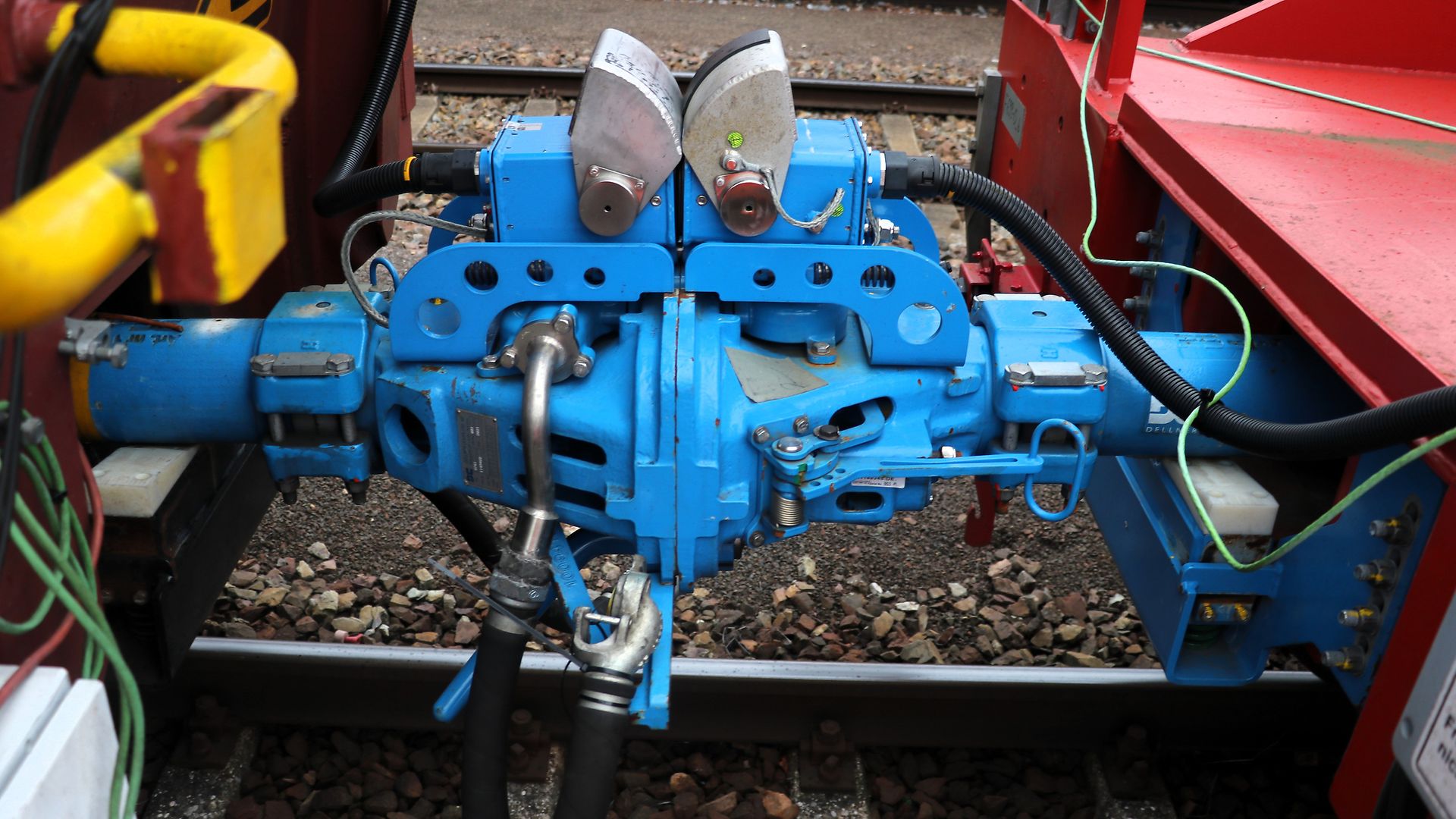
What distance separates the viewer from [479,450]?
1.73 metres

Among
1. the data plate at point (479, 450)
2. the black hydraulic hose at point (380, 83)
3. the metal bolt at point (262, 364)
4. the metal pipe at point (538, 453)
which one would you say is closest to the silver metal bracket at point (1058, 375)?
the metal pipe at point (538, 453)

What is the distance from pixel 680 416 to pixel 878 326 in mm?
376

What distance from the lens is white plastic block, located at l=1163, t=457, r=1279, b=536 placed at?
173 centimetres

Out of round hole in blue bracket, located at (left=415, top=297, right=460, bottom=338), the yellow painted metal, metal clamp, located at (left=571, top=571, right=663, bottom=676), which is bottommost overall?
metal clamp, located at (left=571, top=571, right=663, bottom=676)

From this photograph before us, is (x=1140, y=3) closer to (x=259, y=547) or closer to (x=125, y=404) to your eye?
(x=125, y=404)

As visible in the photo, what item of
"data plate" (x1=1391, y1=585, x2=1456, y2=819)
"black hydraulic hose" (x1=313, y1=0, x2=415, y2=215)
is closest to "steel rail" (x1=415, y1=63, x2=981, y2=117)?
"black hydraulic hose" (x1=313, y1=0, x2=415, y2=215)

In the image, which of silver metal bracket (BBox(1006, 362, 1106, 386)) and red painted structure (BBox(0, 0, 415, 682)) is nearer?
red painted structure (BBox(0, 0, 415, 682))

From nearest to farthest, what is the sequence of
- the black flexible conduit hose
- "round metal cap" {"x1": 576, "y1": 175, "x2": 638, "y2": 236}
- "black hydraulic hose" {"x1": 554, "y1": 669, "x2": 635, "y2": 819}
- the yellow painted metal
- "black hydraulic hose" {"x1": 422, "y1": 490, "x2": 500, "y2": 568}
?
the yellow painted metal, the black flexible conduit hose, "black hydraulic hose" {"x1": 554, "y1": 669, "x2": 635, "y2": 819}, "round metal cap" {"x1": 576, "y1": 175, "x2": 638, "y2": 236}, "black hydraulic hose" {"x1": 422, "y1": 490, "x2": 500, "y2": 568}

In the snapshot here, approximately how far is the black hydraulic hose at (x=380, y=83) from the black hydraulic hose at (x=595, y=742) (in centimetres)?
134

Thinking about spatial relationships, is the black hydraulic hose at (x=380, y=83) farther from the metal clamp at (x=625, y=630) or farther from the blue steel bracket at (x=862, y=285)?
the metal clamp at (x=625, y=630)

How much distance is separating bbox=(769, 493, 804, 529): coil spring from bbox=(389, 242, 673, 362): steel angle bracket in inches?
14.5

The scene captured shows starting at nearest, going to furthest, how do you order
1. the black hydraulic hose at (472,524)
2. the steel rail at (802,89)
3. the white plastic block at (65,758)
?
the white plastic block at (65,758), the black hydraulic hose at (472,524), the steel rail at (802,89)

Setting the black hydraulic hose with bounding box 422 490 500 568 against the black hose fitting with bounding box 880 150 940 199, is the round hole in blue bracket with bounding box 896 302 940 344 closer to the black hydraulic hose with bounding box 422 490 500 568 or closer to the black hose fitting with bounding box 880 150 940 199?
the black hose fitting with bounding box 880 150 940 199

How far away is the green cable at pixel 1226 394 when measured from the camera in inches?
56.3
